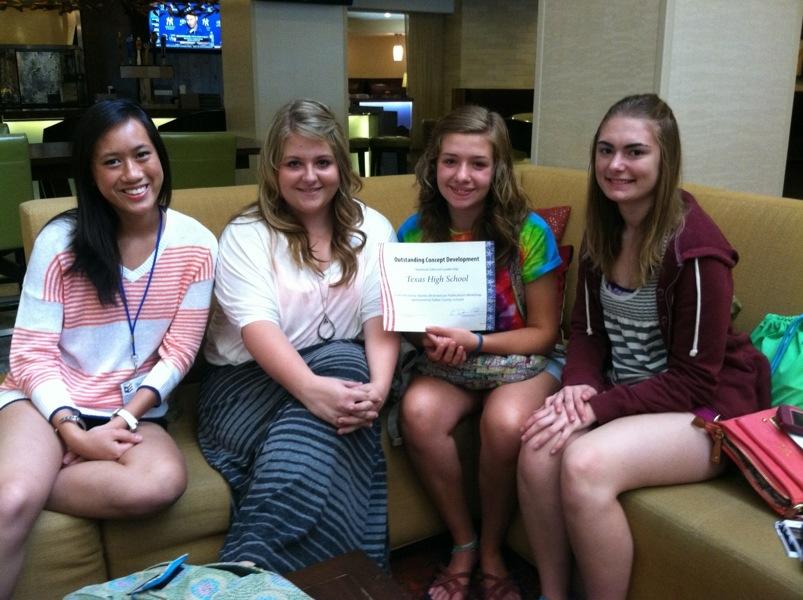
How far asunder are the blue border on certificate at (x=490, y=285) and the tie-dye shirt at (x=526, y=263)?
0.14 feet

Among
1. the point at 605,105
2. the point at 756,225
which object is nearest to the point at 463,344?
the point at 756,225

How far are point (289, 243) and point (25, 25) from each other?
35.4ft

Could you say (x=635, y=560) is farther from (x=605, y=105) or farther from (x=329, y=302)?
(x=605, y=105)

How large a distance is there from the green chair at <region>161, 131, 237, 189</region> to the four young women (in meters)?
1.98

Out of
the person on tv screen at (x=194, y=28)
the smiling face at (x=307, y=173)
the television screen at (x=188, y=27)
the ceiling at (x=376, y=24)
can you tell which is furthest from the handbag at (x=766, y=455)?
the ceiling at (x=376, y=24)

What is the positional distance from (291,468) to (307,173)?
2.26ft

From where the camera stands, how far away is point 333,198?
1975 millimetres

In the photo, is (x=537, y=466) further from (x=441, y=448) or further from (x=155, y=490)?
(x=155, y=490)

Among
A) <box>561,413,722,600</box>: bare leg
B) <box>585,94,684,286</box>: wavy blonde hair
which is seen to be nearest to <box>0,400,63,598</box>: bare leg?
<box>561,413,722,600</box>: bare leg

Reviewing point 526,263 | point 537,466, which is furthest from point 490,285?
point 537,466

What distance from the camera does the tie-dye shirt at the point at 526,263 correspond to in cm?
195

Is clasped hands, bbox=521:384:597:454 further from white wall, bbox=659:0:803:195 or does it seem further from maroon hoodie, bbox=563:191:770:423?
white wall, bbox=659:0:803:195

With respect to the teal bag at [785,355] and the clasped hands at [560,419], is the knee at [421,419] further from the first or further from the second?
the teal bag at [785,355]

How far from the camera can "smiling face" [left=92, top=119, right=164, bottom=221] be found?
5.67 feet
